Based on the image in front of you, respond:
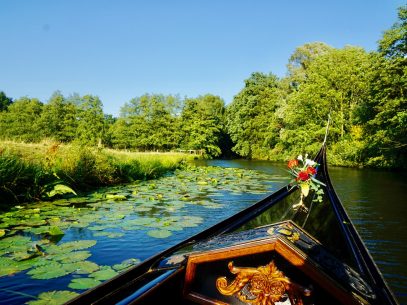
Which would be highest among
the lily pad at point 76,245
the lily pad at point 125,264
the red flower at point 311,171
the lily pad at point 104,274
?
the red flower at point 311,171

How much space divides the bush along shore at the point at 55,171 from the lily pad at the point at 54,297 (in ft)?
14.0

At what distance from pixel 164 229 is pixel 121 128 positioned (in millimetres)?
42928

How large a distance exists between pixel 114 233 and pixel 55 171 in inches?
160

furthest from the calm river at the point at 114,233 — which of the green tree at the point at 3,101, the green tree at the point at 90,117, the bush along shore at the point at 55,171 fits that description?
the green tree at the point at 3,101

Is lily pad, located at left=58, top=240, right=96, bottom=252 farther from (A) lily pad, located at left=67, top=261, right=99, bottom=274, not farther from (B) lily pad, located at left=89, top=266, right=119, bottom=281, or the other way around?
(B) lily pad, located at left=89, top=266, right=119, bottom=281

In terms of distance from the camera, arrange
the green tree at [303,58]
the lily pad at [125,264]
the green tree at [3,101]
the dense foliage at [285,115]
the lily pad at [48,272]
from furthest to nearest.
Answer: the green tree at [3,101], the green tree at [303,58], the dense foliage at [285,115], the lily pad at [125,264], the lily pad at [48,272]

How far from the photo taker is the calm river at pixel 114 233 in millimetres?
3289

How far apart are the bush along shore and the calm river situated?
2.34ft

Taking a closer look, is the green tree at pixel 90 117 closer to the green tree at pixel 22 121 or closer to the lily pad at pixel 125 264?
the green tree at pixel 22 121

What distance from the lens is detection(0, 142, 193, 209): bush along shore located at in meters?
6.75

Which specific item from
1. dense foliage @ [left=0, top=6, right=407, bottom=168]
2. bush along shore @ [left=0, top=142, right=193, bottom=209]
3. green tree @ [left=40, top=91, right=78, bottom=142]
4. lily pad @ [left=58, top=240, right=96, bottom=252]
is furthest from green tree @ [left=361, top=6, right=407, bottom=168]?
green tree @ [left=40, top=91, right=78, bottom=142]

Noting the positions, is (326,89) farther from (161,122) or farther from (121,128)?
(121,128)

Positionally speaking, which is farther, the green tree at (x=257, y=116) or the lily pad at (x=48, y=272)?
the green tree at (x=257, y=116)

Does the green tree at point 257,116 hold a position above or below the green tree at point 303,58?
below
